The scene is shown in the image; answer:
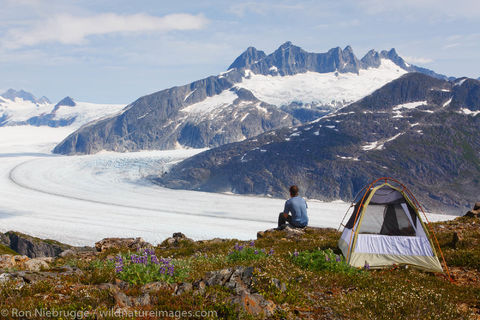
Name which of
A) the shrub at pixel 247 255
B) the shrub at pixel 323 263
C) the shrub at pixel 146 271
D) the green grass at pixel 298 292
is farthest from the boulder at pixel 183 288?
the shrub at pixel 323 263

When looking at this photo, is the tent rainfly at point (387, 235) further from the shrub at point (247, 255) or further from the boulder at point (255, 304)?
the boulder at point (255, 304)

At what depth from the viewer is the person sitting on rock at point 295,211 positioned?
762 inches

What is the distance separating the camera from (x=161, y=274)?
29.7ft

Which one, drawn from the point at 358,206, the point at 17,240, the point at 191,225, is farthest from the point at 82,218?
the point at 358,206

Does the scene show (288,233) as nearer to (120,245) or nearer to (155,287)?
(120,245)

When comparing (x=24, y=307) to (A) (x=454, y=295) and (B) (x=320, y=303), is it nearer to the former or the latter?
(B) (x=320, y=303)

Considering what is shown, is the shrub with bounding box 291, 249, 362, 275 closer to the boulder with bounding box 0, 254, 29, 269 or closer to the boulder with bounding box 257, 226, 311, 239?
the boulder with bounding box 257, 226, 311, 239

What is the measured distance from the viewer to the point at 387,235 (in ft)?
46.1

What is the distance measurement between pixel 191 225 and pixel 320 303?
493ft

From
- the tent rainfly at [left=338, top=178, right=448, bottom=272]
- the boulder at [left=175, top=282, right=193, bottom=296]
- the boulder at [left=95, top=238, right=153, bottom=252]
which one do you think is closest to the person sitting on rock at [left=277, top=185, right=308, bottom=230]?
the tent rainfly at [left=338, top=178, right=448, bottom=272]

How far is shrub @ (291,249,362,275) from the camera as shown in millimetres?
10965

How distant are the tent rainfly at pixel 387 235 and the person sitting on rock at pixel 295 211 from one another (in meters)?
4.55

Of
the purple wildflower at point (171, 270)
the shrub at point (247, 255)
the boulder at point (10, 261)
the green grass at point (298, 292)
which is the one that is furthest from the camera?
the boulder at point (10, 261)

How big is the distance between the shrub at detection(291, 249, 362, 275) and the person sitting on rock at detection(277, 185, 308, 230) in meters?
7.43
